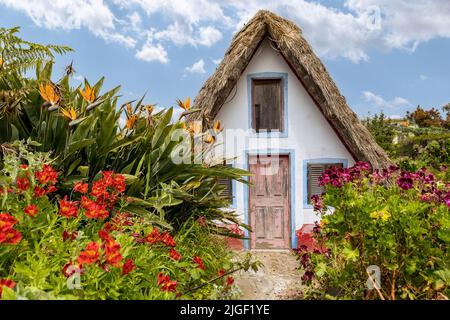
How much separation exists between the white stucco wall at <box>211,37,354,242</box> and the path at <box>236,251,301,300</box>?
0.82 meters

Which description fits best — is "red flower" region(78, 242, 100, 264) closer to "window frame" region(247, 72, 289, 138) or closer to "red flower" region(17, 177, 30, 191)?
"red flower" region(17, 177, 30, 191)

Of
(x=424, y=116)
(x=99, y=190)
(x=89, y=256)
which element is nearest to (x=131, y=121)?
(x=99, y=190)

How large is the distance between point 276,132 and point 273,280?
116 inches

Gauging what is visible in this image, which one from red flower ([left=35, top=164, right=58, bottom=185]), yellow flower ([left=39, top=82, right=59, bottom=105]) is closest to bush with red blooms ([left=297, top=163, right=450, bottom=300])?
red flower ([left=35, top=164, right=58, bottom=185])

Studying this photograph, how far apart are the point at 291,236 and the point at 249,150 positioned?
1817mm

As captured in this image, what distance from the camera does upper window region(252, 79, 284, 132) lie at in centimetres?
722

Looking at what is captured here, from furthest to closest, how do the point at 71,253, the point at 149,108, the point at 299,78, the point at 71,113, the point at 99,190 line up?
the point at 299,78
the point at 149,108
the point at 71,113
the point at 99,190
the point at 71,253

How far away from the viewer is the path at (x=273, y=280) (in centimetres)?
424

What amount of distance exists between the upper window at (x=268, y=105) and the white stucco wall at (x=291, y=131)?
7.0 inches

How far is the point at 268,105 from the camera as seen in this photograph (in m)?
7.23

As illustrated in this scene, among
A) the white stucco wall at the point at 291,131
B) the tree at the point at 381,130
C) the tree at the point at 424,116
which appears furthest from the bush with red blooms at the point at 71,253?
the tree at the point at 424,116

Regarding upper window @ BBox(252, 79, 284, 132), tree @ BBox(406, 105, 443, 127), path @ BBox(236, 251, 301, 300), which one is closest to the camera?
path @ BBox(236, 251, 301, 300)

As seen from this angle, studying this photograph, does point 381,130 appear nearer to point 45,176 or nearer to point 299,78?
point 299,78

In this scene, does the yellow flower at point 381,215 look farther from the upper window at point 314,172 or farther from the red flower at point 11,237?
the upper window at point 314,172
